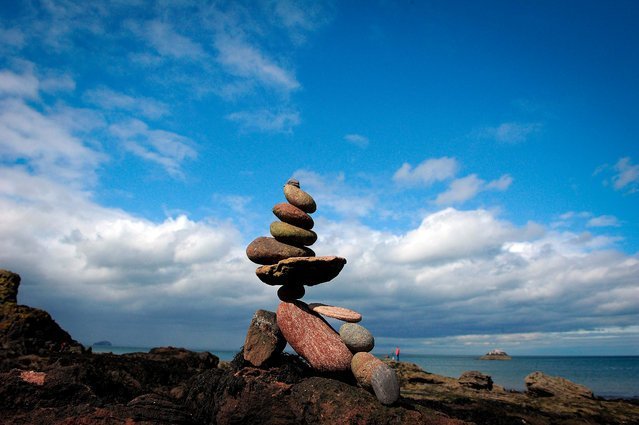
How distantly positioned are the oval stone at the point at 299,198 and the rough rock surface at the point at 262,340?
3.52 meters

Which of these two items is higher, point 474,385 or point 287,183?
point 287,183

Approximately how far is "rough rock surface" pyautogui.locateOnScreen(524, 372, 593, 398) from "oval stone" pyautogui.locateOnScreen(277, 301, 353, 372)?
20619 mm

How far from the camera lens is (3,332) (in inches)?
889

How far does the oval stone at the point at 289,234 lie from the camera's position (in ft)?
43.8

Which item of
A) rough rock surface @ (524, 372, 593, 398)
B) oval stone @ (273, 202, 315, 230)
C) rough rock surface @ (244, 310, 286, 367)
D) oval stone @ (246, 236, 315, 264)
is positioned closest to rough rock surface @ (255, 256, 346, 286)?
oval stone @ (246, 236, 315, 264)

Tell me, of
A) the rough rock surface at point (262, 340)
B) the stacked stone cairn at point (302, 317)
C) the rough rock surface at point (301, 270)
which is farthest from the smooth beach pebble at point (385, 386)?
the rough rock surface at point (301, 270)

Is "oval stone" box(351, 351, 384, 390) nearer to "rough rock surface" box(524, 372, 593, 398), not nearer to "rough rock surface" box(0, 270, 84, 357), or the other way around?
"rough rock surface" box(0, 270, 84, 357)

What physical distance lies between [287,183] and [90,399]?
27.3 feet

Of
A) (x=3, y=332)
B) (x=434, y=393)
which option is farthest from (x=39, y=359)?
(x=434, y=393)

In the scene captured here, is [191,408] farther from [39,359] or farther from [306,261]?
[39,359]

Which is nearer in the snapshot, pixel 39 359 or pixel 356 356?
pixel 356 356

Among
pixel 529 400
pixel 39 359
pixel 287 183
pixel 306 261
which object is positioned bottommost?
pixel 529 400

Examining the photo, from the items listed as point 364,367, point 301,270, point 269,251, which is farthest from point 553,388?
point 269,251

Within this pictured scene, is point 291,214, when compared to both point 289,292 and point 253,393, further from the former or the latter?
point 253,393
